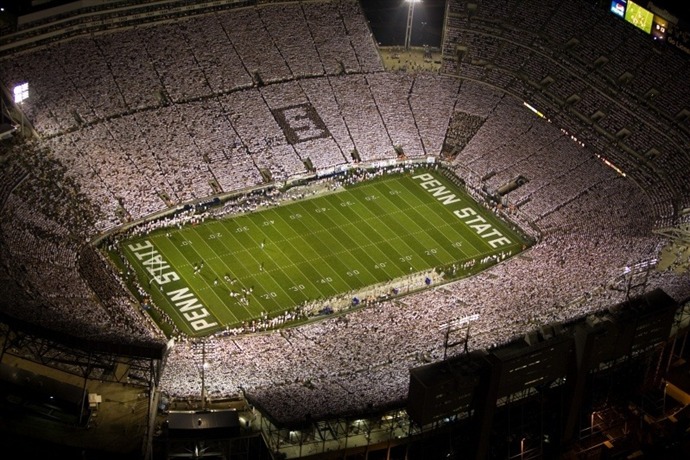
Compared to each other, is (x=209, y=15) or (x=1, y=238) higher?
(x=209, y=15)

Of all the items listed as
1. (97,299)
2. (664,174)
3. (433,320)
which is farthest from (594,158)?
(97,299)

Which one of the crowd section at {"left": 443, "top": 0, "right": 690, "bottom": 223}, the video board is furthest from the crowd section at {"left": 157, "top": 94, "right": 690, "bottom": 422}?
the video board

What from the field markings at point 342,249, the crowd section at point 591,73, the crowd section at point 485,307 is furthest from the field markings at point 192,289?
the crowd section at point 591,73

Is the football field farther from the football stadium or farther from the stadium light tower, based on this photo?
the stadium light tower

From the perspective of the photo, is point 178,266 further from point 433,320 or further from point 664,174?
point 664,174

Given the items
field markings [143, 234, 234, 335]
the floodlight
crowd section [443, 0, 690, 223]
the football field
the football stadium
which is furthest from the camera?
crowd section [443, 0, 690, 223]

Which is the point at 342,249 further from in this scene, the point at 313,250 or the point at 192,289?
the point at 192,289
